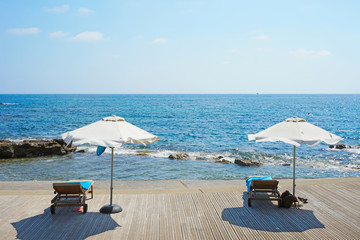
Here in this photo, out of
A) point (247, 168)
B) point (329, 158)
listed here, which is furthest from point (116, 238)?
point (329, 158)

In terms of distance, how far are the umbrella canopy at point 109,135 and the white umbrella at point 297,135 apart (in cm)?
312

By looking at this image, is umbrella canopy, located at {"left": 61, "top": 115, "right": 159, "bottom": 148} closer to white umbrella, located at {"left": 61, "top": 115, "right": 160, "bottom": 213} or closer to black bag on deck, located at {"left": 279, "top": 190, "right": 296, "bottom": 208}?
white umbrella, located at {"left": 61, "top": 115, "right": 160, "bottom": 213}

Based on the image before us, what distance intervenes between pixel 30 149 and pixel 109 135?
1739cm

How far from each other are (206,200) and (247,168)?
10.5m

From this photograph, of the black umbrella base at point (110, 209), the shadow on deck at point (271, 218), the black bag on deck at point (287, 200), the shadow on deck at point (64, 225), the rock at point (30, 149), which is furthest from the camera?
the rock at point (30, 149)

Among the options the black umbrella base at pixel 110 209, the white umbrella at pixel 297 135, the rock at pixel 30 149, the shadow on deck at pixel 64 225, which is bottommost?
the rock at pixel 30 149

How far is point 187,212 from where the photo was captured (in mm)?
7773

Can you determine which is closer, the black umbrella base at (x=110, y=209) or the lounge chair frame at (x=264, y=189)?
the black umbrella base at (x=110, y=209)

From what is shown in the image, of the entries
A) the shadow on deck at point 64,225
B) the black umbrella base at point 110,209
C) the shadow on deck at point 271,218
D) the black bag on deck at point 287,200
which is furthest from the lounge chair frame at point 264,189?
the shadow on deck at point 64,225

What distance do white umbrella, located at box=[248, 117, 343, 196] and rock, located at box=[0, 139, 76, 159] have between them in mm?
18068

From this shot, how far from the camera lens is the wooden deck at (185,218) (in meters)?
6.57

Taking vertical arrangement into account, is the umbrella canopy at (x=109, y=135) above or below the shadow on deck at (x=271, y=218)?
above

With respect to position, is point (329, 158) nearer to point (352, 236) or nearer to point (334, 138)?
point (334, 138)

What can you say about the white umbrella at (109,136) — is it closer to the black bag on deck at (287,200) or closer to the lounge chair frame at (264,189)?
the lounge chair frame at (264,189)
